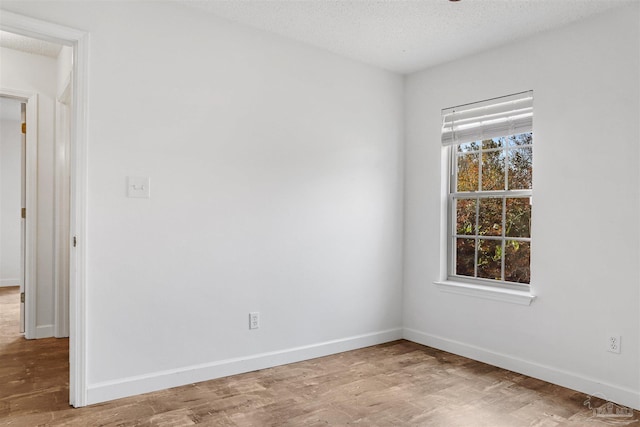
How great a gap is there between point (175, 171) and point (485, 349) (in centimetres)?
270

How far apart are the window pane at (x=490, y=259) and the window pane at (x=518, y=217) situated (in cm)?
16

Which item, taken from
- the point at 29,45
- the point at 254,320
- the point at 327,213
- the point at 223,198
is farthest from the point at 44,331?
the point at 327,213

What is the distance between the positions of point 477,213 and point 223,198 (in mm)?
2076

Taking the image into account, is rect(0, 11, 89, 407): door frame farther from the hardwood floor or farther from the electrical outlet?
the electrical outlet

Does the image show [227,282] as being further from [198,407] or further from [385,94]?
[385,94]

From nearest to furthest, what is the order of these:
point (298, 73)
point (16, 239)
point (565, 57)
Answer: point (565, 57)
point (298, 73)
point (16, 239)

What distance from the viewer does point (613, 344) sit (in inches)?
112

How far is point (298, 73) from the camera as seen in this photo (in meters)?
3.53

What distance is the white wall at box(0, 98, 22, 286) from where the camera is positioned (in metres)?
7.05

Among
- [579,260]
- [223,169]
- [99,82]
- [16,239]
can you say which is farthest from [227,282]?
[16,239]

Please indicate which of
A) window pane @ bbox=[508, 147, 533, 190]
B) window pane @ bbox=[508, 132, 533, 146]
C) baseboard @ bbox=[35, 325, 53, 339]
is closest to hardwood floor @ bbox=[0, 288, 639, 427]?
baseboard @ bbox=[35, 325, 53, 339]

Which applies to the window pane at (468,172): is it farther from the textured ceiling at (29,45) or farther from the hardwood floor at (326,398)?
the textured ceiling at (29,45)

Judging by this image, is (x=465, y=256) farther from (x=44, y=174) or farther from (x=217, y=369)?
(x=44, y=174)

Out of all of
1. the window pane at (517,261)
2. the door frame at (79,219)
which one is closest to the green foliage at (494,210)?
the window pane at (517,261)
